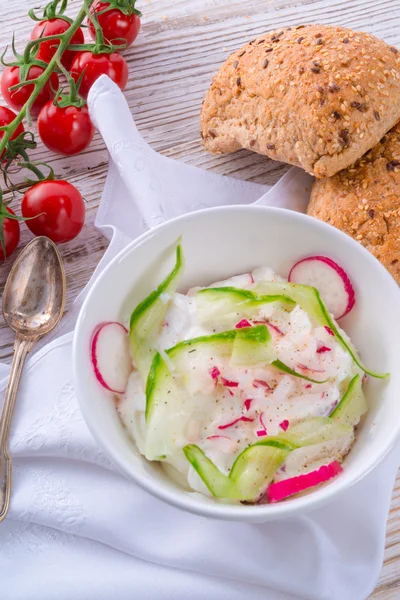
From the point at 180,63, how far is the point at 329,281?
134 cm

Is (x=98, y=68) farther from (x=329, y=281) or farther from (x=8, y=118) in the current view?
(x=329, y=281)

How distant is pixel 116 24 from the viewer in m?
2.81

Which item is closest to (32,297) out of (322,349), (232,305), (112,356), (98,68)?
(112,356)

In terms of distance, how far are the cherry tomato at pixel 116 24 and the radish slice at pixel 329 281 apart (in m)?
1.28

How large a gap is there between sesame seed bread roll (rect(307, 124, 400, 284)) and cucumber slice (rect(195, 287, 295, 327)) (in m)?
0.48

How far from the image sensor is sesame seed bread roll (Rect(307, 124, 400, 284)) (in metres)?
2.29

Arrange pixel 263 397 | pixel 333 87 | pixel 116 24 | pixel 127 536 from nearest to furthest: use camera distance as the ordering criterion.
Answer: pixel 263 397
pixel 127 536
pixel 333 87
pixel 116 24

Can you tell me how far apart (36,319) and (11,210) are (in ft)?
1.38

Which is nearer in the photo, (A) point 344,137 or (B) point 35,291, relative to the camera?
(A) point 344,137

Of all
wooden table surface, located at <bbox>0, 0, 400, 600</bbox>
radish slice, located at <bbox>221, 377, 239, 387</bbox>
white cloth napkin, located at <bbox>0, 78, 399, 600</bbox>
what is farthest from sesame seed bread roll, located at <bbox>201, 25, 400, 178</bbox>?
white cloth napkin, located at <bbox>0, 78, 399, 600</bbox>

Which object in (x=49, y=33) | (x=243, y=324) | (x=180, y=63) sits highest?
(x=49, y=33)

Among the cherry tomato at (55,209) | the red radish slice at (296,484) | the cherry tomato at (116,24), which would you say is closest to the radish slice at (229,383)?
the red radish slice at (296,484)

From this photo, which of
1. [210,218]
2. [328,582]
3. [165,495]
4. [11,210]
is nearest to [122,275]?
[210,218]

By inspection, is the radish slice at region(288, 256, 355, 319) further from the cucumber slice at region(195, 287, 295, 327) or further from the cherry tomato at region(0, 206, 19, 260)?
the cherry tomato at region(0, 206, 19, 260)
